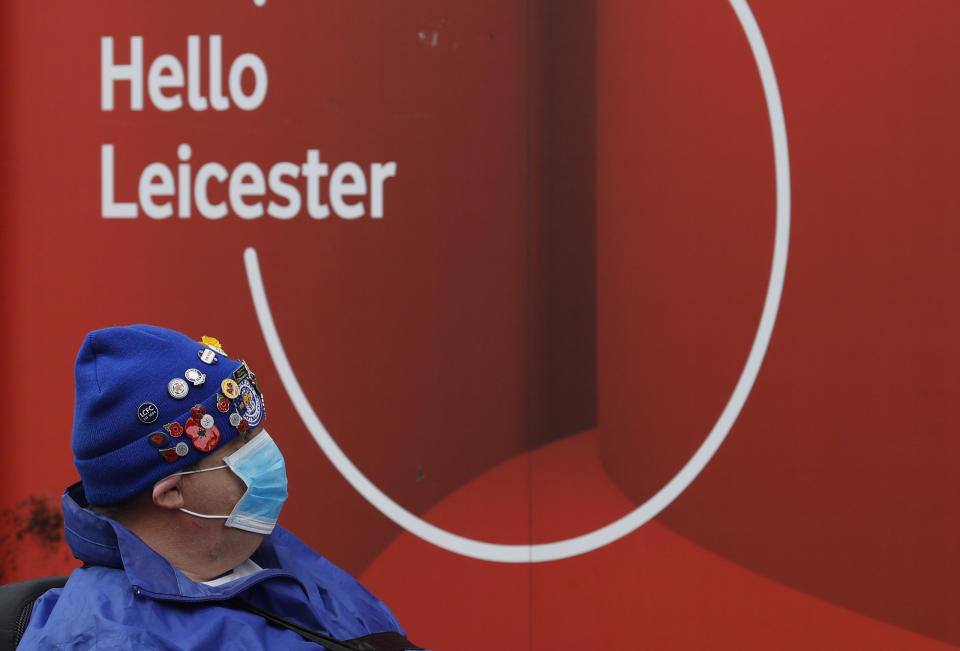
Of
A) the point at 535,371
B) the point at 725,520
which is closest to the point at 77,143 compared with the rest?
the point at 535,371

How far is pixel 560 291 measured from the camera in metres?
2.23

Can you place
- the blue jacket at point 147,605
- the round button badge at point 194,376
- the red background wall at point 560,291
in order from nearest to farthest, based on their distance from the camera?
the blue jacket at point 147,605
the round button badge at point 194,376
the red background wall at point 560,291

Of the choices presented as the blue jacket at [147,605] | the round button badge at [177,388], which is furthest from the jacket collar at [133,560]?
the round button badge at [177,388]

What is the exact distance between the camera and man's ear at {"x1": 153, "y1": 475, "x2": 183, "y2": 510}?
1.27 metres

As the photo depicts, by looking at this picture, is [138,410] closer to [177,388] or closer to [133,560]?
[177,388]

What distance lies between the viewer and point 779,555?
207 centimetres

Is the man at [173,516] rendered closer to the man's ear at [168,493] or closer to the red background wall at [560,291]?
the man's ear at [168,493]

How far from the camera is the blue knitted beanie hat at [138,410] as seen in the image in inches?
48.1

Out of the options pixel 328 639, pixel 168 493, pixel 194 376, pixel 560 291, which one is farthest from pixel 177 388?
pixel 560 291

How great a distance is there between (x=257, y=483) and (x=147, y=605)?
0.22 meters

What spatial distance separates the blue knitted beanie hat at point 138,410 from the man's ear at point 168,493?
15 mm

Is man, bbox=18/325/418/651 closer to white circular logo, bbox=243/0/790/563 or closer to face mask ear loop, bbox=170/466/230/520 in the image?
face mask ear loop, bbox=170/466/230/520

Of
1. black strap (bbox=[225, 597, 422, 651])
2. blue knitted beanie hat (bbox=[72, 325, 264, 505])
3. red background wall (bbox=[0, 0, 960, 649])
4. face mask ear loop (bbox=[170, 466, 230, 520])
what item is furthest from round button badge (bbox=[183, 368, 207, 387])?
red background wall (bbox=[0, 0, 960, 649])

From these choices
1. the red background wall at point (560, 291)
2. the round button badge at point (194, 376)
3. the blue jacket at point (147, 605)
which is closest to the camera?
the blue jacket at point (147, 605)
